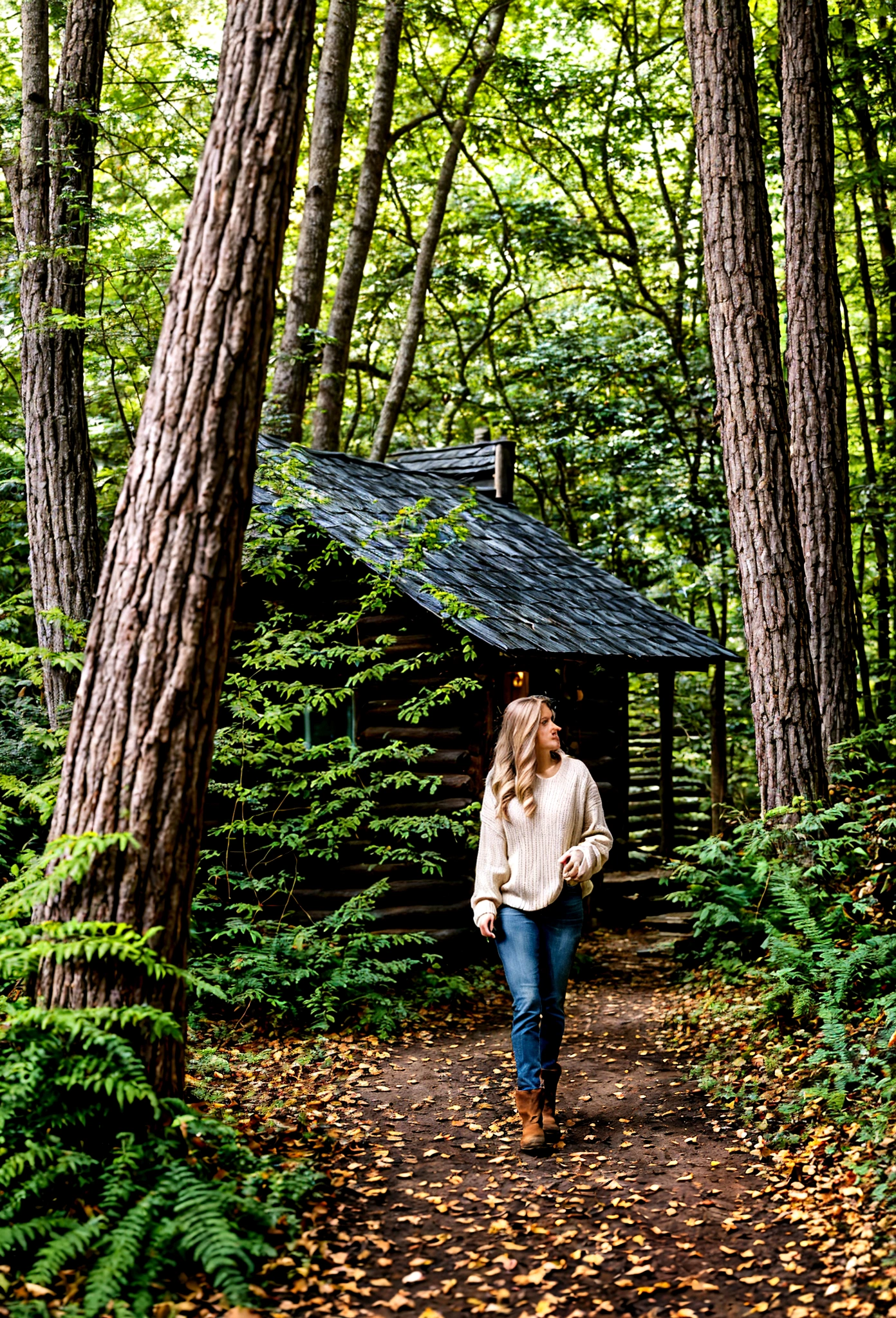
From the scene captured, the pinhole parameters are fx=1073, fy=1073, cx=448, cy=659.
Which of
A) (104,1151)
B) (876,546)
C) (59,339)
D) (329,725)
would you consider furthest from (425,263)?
(104,1151)

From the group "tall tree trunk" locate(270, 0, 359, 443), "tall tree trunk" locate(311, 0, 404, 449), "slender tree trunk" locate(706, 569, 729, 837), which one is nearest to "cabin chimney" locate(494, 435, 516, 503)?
"tall tree trunk" locate(311, 0, 404, 449)

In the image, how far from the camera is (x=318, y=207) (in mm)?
13828

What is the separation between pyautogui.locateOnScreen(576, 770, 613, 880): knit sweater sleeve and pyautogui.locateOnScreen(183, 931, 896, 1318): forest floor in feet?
4.84

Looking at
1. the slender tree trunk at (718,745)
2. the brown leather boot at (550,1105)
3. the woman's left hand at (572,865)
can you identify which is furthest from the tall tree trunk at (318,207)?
the brown leather boot at (550,1105)

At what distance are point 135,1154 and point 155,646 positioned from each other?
78.5 inches

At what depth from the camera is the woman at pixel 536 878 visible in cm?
546

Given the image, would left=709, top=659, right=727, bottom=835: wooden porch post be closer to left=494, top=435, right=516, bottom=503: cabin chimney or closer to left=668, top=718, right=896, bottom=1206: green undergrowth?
left=494, top=435, right=516, bottom=503: cabin chimney

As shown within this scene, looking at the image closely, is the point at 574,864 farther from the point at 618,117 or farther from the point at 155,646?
the point at 618,117

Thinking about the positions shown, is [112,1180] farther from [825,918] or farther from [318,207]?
[318,207]

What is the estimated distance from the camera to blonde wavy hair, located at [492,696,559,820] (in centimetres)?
559

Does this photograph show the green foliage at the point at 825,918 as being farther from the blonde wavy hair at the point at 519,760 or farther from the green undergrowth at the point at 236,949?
the green undergrowth at the point at 236,949

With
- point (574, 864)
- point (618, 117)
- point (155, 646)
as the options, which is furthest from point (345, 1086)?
point (618, 117)

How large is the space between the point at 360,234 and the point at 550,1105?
12.8 metres

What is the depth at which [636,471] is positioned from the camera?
1681 centimetres
